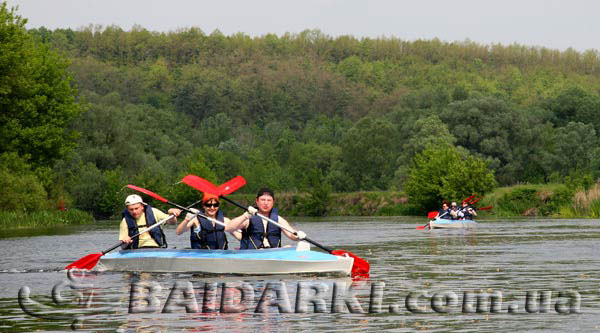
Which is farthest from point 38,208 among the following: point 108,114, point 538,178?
point 538,178

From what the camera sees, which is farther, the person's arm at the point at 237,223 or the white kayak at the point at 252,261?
the person's arm at the point at 237,223

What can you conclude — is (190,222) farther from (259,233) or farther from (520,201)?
(520,201)

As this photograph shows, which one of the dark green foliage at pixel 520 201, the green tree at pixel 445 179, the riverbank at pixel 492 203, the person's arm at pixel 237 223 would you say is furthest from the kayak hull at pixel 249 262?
the green tree at pixel 445 179

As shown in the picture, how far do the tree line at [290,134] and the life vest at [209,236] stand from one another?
3411 cm

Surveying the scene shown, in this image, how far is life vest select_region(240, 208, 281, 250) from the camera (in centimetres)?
2017

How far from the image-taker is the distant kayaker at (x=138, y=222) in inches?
858

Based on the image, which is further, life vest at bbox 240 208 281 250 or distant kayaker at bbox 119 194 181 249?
distant kayaker at bbox 119 194 181 249

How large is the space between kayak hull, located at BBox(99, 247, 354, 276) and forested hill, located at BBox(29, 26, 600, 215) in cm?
3801

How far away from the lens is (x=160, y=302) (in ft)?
50.9

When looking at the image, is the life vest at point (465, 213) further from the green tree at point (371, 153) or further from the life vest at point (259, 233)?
the green tree at point (371, 153)

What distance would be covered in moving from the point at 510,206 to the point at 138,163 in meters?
34.4

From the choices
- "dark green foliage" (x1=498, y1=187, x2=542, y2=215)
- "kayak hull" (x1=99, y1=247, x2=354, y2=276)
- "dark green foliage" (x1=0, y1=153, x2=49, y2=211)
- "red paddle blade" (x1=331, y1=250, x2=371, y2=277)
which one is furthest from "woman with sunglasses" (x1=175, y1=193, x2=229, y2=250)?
"dark green foliage" (x1=498, y1=187, x2=542, y2=215)

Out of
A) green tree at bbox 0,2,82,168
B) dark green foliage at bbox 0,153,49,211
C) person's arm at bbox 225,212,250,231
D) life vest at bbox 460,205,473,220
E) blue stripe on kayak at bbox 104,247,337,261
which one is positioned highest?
green tree at bbox 0,2,82,168

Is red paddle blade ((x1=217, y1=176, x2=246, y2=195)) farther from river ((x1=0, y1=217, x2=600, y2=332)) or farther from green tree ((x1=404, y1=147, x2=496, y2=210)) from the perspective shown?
green tree ((x1=404, y1=147, x2=496, y2=210))
